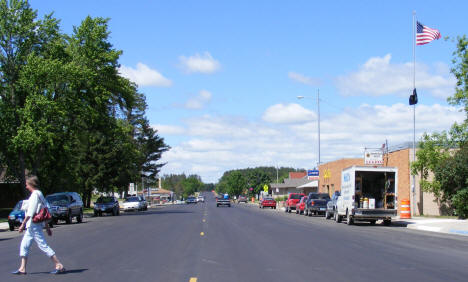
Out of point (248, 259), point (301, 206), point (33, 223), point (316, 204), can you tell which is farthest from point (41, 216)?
point (301, 206)

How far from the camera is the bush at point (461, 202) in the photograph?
3394cm

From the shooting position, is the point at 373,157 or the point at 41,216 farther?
the point at 373,157

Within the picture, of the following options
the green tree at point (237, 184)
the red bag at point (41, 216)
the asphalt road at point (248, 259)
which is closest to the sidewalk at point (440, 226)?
the asphalt road at point (248, 259)

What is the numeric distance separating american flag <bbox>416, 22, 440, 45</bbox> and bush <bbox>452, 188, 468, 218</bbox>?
9901 millimetres

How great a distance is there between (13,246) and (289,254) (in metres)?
9.91

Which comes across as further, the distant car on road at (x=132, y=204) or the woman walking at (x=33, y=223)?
the distant car on road at (x=132, y=204)

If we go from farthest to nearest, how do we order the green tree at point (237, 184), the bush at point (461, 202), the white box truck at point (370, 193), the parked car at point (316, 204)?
1. the green tree at point (237, 184)
2. the parked car at point (316, 204)
3. the bush at point (461, 202)
4. the white box truck at point (370, 193)

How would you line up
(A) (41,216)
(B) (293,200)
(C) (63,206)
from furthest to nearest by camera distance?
(B) (293,200)
(C) (63,206)
(A) (41,216)

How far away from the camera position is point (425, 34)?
120 feet

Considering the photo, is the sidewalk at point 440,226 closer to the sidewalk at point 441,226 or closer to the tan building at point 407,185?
the sidewalk at point 441,226

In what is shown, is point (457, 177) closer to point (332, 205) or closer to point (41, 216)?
point (332, 205)

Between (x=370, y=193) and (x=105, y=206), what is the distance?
2383 centimetres

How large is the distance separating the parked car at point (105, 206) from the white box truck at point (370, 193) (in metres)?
22.3

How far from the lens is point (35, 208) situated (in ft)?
36.8
